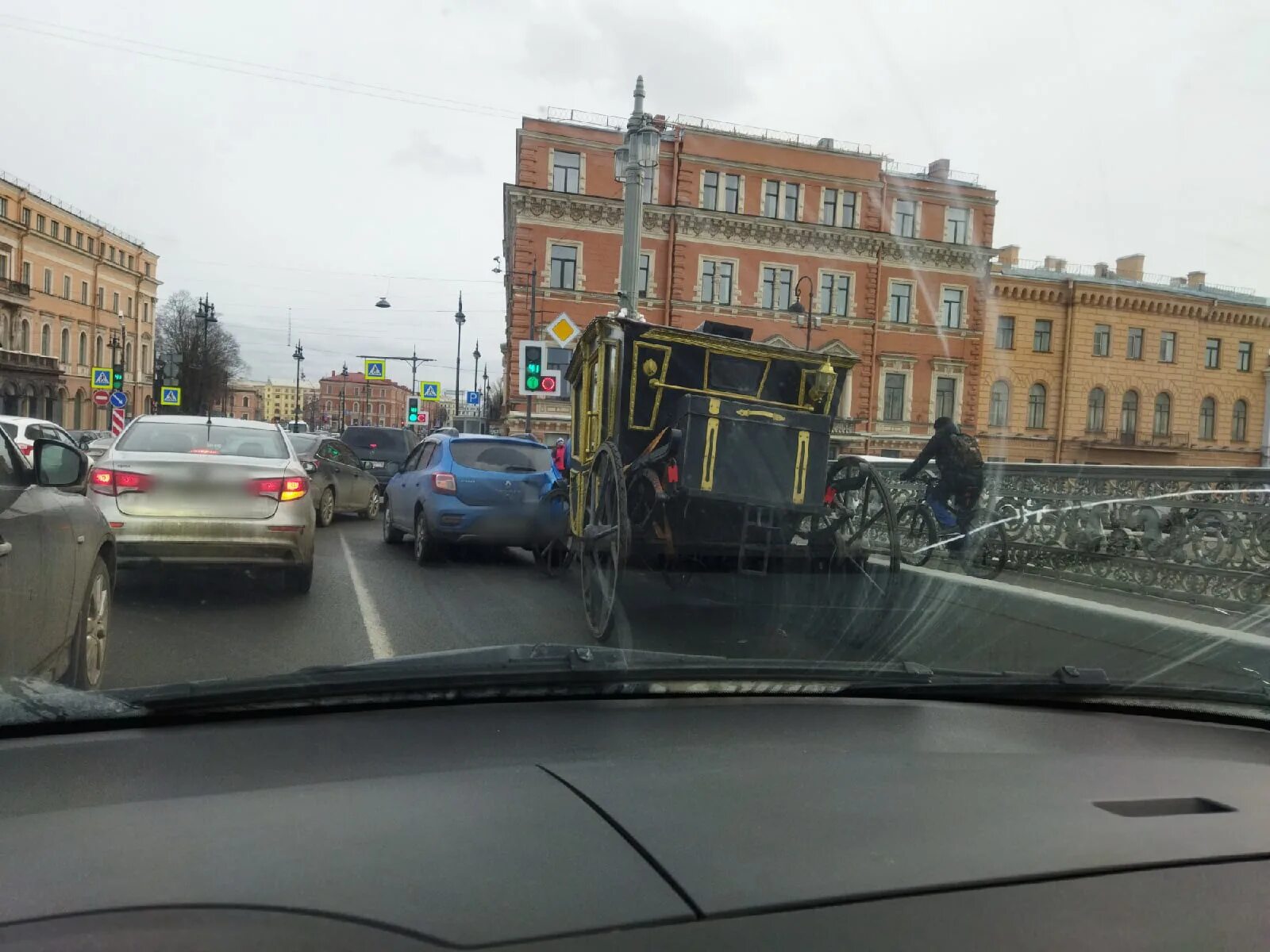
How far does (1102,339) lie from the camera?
7.32 m

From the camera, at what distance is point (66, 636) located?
4.26m

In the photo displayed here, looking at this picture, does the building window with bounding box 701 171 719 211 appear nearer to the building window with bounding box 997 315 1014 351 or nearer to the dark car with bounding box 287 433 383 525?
the dark car with bounding box 287 433 383 525

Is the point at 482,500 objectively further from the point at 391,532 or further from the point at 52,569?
the point at 52,569

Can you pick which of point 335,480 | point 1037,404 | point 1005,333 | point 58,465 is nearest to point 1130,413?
point 1037,404

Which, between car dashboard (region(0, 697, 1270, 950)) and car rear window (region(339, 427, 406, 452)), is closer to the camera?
car dashboard (region(0, 697, 1270, 950))

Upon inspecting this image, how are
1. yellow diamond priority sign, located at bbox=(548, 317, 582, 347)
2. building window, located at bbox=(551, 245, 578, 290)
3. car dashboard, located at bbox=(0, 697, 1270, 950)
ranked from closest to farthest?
car dashboard, located at bbox=(0, 697, 1270, 950), yellow diamond priority sign, located at bbox=(548, 317, 582, 347), building window, located at bbox=(551, 245, 578, 290)

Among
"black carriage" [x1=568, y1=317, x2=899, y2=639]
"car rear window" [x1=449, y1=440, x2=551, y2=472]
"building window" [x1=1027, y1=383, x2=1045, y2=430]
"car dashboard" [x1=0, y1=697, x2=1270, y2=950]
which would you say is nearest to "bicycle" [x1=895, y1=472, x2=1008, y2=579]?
"black carriage" [x1=568, y1=317, x2=899, y2=639]

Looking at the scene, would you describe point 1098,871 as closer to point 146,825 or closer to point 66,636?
point 146,825

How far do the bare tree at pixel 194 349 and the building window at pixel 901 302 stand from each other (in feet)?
52.7

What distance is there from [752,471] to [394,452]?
64.5ft

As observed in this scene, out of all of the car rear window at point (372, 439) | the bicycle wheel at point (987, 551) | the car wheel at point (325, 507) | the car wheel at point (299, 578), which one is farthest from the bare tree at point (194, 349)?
the bicycle wheel at point (987, 551)

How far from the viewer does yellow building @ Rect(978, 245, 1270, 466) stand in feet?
23.0

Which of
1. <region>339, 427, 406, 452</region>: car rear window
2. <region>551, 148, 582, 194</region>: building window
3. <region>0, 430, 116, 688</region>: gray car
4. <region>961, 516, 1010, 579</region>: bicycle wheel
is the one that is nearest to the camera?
<region>0, 430, 116, 688</region>: gray car

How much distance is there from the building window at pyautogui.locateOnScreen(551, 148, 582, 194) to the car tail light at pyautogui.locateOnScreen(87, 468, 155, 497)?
12.3 m
